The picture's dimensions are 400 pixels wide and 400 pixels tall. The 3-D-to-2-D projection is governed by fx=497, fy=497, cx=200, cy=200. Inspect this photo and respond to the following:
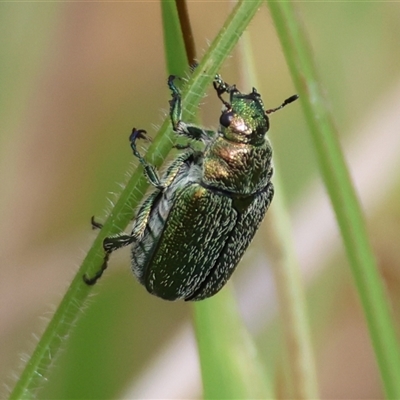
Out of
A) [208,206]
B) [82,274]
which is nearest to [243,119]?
[208,206]

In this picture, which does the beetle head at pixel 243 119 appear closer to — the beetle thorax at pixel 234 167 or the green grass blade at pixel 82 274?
the beetle thorax at pixel 234 167

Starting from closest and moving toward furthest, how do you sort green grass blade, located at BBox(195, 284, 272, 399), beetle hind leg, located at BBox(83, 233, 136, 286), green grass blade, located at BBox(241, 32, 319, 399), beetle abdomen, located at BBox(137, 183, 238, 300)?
A: beetle hind leg, located at BBox(83, 233, 136, 286)
green grass blade, located at BBox(195, 284, 272, 399)
beetle abdomen, located at BBox(137, 183, 238, 300)
green grass blade, located at BBox(241, 32, 319, 399)

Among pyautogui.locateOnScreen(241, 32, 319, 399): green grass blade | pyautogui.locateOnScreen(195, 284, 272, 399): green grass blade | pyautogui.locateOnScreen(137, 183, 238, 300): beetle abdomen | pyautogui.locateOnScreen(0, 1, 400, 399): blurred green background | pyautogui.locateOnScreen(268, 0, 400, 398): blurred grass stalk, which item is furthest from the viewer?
pyautogui.locateOnScreen(0, 1, 400, 399): blurred green background

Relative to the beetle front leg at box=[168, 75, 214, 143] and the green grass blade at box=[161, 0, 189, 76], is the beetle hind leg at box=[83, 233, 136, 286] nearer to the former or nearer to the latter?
the beetle front leg at box=[168, 75, 214, 143]

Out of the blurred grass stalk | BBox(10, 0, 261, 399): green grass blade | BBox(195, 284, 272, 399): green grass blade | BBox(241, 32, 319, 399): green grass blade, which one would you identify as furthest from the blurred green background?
the blurred grass stalk

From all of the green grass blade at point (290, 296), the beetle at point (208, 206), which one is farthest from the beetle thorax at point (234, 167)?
the green grass blade at point (290, 296)

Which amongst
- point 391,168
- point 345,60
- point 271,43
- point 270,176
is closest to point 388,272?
point 391,168
